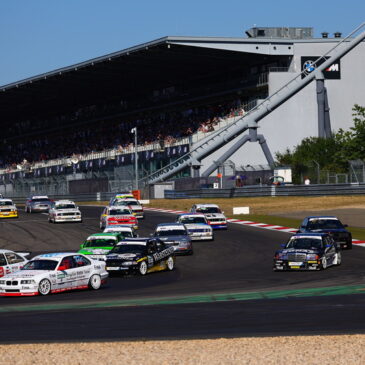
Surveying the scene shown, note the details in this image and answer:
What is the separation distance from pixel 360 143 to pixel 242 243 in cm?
3357

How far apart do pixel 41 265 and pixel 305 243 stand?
931 cm

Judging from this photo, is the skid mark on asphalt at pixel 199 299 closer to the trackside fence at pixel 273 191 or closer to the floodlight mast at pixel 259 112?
the trackside fence at pixel 273 191

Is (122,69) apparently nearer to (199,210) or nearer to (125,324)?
(199,210)

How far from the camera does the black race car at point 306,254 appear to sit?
91.3 feet

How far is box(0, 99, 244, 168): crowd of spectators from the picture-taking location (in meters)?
84.4

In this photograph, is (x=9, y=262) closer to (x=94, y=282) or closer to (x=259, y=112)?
(x=94, y=282)

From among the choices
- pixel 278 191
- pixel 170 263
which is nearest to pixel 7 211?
pixel 278 191

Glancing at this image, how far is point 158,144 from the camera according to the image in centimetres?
8444

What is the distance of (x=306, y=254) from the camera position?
27.8 metres

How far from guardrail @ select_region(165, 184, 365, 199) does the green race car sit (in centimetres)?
2935

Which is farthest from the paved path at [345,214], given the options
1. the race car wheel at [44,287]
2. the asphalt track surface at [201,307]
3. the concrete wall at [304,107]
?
the race car wheel at [44,287]

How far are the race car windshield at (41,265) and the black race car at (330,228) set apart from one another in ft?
44.6

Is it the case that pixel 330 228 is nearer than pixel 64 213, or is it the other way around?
pixel 330 228

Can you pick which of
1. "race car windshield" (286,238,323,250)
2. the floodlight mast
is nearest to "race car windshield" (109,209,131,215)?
"race car windshield" (286,238,323,250)
